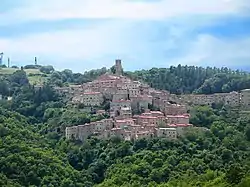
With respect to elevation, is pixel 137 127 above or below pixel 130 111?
below

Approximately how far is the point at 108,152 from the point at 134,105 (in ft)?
32.0

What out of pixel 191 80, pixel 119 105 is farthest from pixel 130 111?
pixel 191 80

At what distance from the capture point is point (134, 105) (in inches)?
2240

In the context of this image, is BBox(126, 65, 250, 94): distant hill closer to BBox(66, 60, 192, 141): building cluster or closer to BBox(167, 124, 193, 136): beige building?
BBox(66, 60, 192, 141): building cluster

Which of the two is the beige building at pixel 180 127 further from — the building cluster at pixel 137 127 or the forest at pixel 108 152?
the forest at pixel 108 152

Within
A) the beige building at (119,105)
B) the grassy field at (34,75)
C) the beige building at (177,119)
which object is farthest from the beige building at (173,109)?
the grassy field at (34,75)

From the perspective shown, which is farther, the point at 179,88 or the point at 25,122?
the point at 179,88

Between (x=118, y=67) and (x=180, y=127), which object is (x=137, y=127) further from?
(x=118, y=67)

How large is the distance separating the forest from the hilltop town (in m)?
0.94

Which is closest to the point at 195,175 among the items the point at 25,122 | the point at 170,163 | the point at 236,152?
the point at 170,163

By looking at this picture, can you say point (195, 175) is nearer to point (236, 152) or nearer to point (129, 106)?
point (236, 152)

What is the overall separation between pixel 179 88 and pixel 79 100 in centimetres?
1578

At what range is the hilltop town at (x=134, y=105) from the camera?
1984 inches

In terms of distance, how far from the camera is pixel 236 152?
45812 millimetres
